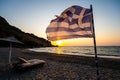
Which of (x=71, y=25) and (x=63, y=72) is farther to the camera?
(x=63, y=72)

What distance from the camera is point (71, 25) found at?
6.09 m

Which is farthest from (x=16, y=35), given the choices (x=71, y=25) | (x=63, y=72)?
(x=71, y=25)

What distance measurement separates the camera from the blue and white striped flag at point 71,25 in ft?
18.2

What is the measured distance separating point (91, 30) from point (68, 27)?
1257 mm

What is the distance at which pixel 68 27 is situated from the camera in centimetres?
620

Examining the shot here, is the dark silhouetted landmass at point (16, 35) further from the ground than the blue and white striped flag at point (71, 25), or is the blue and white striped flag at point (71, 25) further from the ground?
the dark silhouetted landmass at point (16, 35)

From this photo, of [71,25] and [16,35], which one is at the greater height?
[16,35]

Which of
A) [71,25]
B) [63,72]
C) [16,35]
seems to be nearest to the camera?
[71,25]

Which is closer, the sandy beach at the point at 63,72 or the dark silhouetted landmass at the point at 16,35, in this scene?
the sandy beach at the point at 63,72

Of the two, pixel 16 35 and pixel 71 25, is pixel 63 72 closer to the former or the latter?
pixel 71 25

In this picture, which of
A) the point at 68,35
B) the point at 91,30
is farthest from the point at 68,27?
the point at 91,30

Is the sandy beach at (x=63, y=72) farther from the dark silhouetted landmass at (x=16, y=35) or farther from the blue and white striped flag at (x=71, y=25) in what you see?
the dark silhouetted landmass at (x=16, y=35)

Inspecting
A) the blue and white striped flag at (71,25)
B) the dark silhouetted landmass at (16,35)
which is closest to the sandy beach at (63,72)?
the blue and white striped flag at (71,25)

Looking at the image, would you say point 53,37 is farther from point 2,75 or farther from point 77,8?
point 2,75
